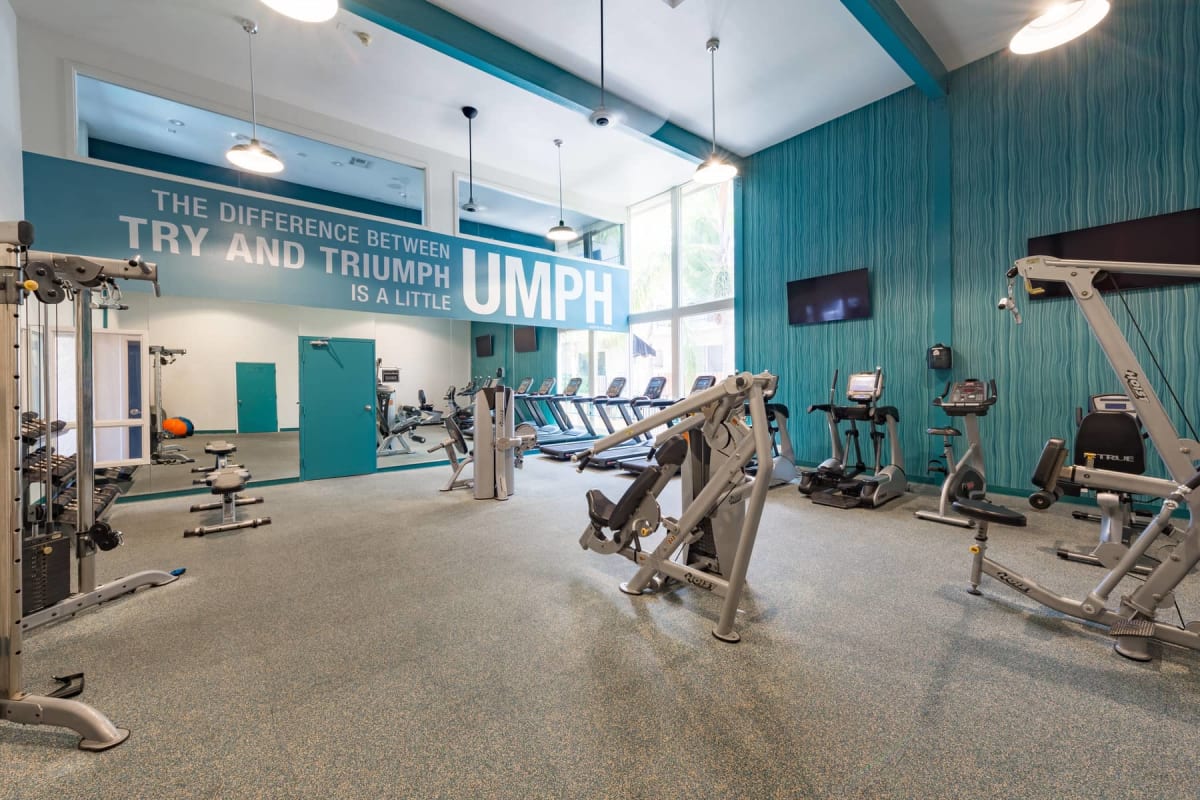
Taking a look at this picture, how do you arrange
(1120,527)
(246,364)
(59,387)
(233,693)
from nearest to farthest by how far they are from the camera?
(233,693) → (1120,527) → (59,387) → (246,364)

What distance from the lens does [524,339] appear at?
353 inches

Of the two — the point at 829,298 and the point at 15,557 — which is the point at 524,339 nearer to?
the point at 829,298

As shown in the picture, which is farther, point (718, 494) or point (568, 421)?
point (568, 421)

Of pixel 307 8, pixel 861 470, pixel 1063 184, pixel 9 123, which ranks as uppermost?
pixel 307 8

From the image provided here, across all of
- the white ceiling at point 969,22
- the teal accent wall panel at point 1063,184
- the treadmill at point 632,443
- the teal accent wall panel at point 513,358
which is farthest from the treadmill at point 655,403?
the white ceiling at point 969,22

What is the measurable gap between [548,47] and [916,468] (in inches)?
234

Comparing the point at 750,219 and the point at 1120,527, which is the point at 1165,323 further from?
the point at 750,219

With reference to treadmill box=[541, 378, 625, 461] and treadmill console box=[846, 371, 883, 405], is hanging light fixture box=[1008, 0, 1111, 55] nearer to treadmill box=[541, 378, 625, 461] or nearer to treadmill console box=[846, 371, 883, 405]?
treadmill console box=[846, 371, 883, 405]

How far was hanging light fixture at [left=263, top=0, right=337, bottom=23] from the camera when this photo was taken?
3324 mm

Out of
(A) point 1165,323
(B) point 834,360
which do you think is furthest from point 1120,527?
(B) point 834,360

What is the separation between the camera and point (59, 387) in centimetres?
482

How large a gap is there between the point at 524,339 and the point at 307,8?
5839 millimetres

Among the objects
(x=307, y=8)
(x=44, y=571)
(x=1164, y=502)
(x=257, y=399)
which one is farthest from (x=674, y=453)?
(x=257, y=399)

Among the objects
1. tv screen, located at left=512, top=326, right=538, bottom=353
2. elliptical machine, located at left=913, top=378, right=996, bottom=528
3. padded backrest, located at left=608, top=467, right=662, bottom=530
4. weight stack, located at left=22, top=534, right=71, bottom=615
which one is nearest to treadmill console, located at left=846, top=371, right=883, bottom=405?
elliptical machine, located at left=913, top=378, right=996, bottom=528
